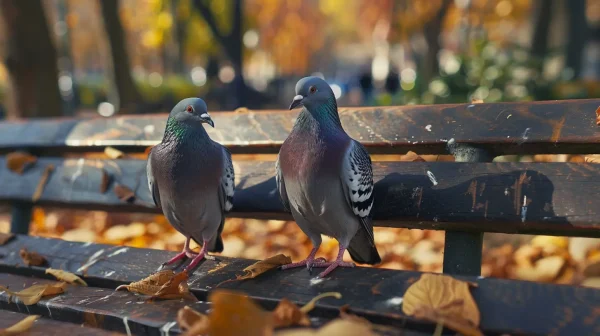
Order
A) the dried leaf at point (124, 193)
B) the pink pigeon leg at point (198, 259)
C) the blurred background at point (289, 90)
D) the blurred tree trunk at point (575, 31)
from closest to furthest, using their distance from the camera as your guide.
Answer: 1. the pink pigeon leg at point (198, 259)
2. the dried leaf at point (124, 193)
3. the blurred background at point (289, 90)
4. the blurred tree trunk at point (575, 31)

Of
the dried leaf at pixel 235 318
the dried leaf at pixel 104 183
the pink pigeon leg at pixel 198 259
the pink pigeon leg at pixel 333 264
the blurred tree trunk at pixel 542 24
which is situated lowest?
the pink pigeon leg at pixel 198 259

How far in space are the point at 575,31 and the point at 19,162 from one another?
10696 mm

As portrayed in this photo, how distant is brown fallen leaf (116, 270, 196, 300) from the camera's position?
6.56ft

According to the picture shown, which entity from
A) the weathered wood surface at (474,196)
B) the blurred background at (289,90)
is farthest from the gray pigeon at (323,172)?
the blurred background at (289,90)

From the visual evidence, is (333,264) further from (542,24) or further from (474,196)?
(542,24)

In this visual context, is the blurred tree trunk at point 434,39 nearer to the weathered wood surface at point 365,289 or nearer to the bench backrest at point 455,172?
the bench backrest at point 455,172

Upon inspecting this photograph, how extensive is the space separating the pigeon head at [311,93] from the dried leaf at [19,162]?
190 centimetres

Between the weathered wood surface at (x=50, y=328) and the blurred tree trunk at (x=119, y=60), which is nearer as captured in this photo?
the weathered wood surface at (x=50, y=328)

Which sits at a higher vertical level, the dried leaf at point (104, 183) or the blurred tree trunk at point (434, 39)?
the blurred tree trunk at point (434, 39)

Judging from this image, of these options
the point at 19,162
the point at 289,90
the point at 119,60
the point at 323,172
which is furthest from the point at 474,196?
the point at 289,90

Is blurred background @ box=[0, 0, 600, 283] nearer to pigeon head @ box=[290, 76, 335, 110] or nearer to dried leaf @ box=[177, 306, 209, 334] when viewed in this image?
pigeon head @ box=[290, 76, 335, 110]

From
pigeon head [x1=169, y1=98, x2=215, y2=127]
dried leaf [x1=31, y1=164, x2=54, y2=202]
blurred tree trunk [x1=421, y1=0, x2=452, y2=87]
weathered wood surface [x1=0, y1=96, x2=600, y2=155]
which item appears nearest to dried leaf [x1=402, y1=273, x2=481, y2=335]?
weathered wood surface [x1=0, y1=96, x2=600, y2=155]

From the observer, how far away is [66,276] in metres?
2.36

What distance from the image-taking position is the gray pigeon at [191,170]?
7.72ft
